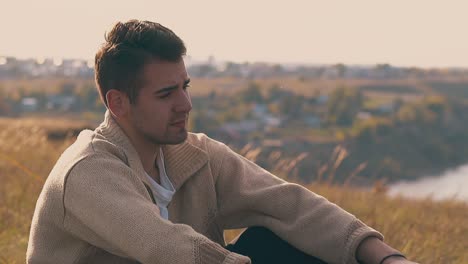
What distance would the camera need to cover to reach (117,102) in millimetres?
2568

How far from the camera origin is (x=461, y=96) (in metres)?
73.1

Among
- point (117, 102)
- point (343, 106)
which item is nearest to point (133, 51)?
point (117, 102)

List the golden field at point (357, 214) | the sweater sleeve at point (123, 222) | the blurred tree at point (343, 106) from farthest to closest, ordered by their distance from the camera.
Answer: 1. the blurred tree at point (343, 106)
2. the golden field at point (357, 214)
3. the sweater sleeve at point (123, 222)

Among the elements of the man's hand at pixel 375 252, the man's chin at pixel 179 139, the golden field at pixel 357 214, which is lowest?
the golden field at pixel 357 214

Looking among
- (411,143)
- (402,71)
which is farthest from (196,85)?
(411,143)

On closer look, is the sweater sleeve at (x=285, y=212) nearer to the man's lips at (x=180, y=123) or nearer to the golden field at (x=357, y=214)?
the man's lips at (x=180, y=123)

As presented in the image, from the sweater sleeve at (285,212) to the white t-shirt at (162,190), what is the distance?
0.75 ft

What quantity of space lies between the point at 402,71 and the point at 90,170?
7389 centimetres

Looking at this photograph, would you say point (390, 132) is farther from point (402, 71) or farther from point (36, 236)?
point (36, 236)

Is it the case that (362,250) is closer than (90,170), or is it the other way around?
(90,170)

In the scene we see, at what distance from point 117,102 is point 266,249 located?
76cm

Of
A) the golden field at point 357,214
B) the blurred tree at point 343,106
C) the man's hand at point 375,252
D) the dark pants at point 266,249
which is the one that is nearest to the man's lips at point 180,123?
the dark pants at point 266,249

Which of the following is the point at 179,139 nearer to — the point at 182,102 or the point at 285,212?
the point at 182,102

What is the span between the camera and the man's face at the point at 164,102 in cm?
250
